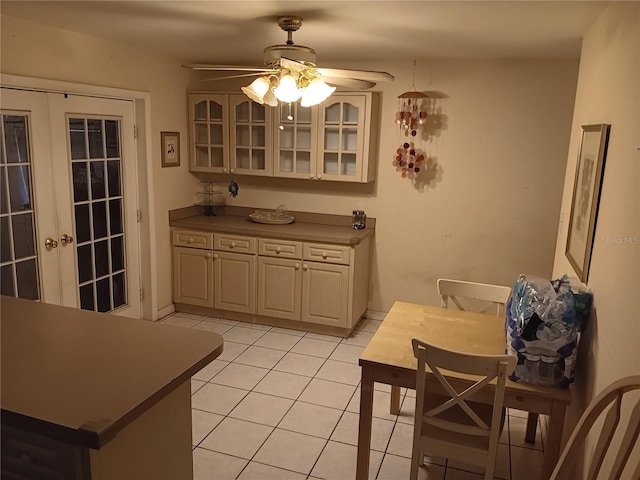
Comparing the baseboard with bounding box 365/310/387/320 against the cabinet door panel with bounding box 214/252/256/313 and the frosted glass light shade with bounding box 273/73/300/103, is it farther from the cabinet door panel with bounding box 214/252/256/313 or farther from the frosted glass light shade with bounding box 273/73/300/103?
the frosted glass light shade with bounding box 273/73/300/103

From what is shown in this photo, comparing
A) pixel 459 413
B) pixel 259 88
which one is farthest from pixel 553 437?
pixel 259 88

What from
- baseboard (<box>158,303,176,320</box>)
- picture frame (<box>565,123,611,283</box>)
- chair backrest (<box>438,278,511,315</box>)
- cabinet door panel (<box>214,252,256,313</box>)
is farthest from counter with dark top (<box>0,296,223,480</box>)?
baseboard (<box>158,303,176,320</box>)

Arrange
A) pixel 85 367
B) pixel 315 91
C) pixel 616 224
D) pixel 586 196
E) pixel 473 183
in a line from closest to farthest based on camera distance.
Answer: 1. pixel 85 367
2. pixel 616 224
3. pixel 586 196
4. pixel 315 91
5. pixel 473 183

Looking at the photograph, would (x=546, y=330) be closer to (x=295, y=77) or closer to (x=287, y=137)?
(x=295, y=77)

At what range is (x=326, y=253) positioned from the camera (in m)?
4.12

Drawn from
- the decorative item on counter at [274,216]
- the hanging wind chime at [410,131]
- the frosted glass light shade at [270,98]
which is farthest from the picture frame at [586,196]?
the decorative item on counter at [274,216]

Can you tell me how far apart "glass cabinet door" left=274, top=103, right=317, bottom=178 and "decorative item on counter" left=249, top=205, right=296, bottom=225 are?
0.37m

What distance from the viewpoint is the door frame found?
3.67 meters

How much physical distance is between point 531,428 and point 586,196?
1.39 metres

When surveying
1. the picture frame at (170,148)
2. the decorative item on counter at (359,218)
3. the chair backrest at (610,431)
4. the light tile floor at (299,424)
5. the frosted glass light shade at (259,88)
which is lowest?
the light tile floor at (299,424)

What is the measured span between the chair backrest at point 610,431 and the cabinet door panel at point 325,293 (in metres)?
2.68

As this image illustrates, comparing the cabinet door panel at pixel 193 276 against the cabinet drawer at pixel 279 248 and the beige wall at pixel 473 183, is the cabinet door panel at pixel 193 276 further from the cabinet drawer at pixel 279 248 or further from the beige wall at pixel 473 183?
the beige wall at pixel 473 183

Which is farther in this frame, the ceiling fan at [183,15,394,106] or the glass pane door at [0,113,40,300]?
the glass pane door at [0,113,40,300]

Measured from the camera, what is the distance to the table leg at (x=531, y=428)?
9.16 feet
